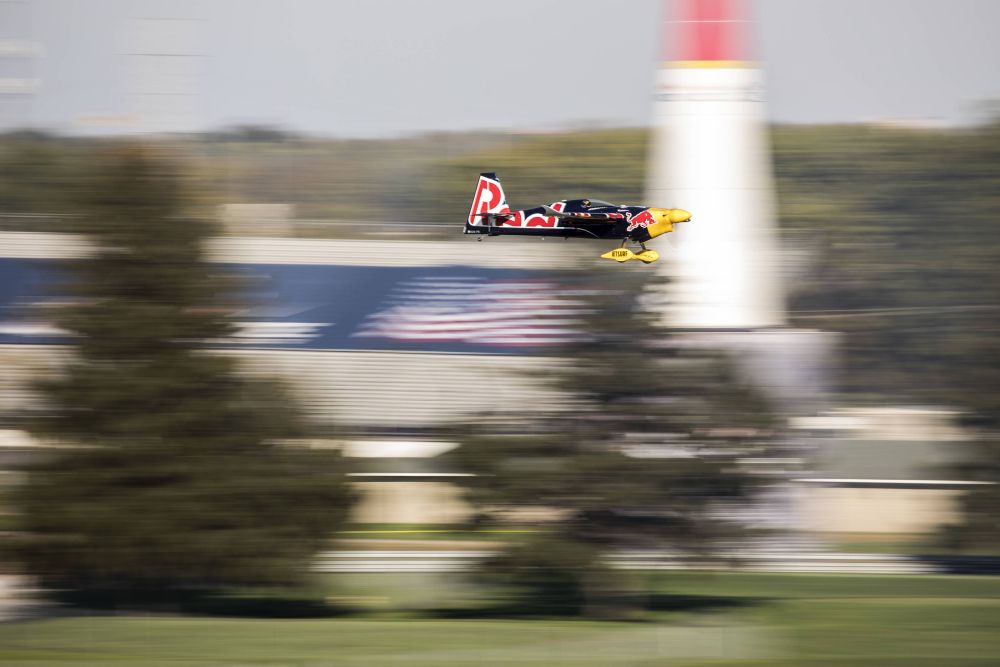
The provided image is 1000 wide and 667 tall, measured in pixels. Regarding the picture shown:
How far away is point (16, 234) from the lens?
90.1 ft

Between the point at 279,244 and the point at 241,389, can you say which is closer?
the point at 241,389

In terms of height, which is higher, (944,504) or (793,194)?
(793,194)

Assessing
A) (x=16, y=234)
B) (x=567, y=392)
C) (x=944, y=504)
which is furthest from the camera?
(x=16, y=234)

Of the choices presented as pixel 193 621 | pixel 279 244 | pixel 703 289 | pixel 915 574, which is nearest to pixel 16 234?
pixel 279 244

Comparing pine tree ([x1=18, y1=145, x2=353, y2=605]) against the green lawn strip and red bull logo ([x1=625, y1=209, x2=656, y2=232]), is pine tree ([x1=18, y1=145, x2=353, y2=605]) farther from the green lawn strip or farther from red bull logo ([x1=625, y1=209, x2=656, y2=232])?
red bull logo ([x1=625, y1=209, x2=656, y2=232])

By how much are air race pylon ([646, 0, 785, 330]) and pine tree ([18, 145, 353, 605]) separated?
626 centimetres

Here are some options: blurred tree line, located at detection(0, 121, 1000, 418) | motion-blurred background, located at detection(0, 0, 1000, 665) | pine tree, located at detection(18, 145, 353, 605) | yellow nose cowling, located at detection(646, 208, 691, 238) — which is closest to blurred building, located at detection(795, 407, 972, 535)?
motion-blurred background, located at detection(0, 0, 1000, 665)

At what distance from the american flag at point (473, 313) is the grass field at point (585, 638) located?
4.46m

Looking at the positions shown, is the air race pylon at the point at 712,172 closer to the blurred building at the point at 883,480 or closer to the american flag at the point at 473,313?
the american flag at the point at 473,313

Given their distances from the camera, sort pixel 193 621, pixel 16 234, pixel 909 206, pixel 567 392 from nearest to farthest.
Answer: pixel 193 621, pixel 567 392, pixel 16 234, pixel 909 206

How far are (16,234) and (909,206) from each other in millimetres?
35621

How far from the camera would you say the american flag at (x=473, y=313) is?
17617 millimetres

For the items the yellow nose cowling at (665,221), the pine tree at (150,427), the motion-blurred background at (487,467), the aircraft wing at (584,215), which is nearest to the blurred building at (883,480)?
the motion-blurred background at (487,467)

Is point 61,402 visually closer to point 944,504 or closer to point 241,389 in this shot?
point 241,389
